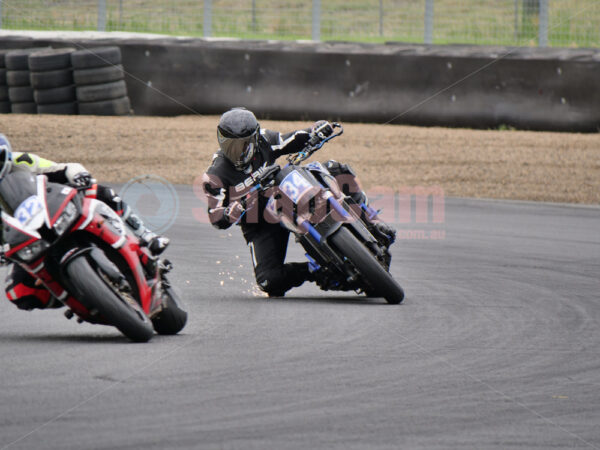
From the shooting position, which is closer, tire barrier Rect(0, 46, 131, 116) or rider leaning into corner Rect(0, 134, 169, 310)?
rider leaning into corner Rect(0, 134, 169, 310)

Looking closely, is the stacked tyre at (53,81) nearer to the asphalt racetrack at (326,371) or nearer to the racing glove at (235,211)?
the asphalt racetrack at (326,371)

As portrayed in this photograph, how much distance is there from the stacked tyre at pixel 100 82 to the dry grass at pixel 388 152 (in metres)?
0.24

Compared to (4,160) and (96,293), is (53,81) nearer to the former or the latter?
(4,160)

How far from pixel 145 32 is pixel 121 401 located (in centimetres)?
1878

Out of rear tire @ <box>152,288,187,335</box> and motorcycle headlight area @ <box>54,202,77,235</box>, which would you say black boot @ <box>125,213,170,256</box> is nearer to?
rear tire @ <box>152,288,187,335</box>

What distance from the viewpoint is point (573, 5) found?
1988 cm

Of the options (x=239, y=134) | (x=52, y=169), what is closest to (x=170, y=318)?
(x=52, y=169)

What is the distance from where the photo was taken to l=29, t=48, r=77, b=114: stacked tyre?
→ 16906mm

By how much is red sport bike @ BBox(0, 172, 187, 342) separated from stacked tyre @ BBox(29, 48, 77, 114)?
11.4 m

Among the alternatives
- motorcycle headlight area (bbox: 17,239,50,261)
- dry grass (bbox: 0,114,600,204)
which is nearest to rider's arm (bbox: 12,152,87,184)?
motorcycle headlight area (bbox: 17,239,50,261)

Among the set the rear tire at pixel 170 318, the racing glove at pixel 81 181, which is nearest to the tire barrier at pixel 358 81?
the rear tire at pixel 170 318

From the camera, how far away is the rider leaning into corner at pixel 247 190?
7.89 meters

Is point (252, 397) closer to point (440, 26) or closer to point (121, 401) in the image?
point (121, 401)

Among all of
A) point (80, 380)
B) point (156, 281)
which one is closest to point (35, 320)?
point (156, 281)
